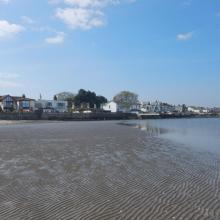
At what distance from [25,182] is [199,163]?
8393mm

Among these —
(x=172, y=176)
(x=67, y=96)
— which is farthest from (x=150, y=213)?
(x=67, y=96)

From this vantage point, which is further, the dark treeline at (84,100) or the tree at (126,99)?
the tree at (126,99)

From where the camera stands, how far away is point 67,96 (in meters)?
157

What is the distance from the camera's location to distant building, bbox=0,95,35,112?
10594cm

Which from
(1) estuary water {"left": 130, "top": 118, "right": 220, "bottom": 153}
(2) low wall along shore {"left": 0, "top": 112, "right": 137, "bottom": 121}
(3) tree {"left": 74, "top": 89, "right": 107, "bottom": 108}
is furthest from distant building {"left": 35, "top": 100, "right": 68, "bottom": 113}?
(1) estuary water {"left": 130, "top": 118, "right": 220, "bottom": 153}

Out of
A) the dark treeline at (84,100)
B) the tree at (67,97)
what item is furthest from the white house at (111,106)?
the tree at (67,97)

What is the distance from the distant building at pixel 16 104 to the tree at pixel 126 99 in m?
64.1

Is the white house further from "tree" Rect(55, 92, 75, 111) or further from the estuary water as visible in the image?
the estuary water

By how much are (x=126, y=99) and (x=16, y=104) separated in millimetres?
80878

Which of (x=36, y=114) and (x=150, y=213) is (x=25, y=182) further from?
(x=36, y=114)

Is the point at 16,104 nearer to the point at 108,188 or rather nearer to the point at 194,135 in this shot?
the point at 194,135

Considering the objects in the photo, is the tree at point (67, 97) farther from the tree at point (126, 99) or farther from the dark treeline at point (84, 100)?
the tree at point (126, 99)

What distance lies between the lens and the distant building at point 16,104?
106 metres

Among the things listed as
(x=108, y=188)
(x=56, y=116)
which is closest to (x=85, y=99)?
(x=56, y=116)
